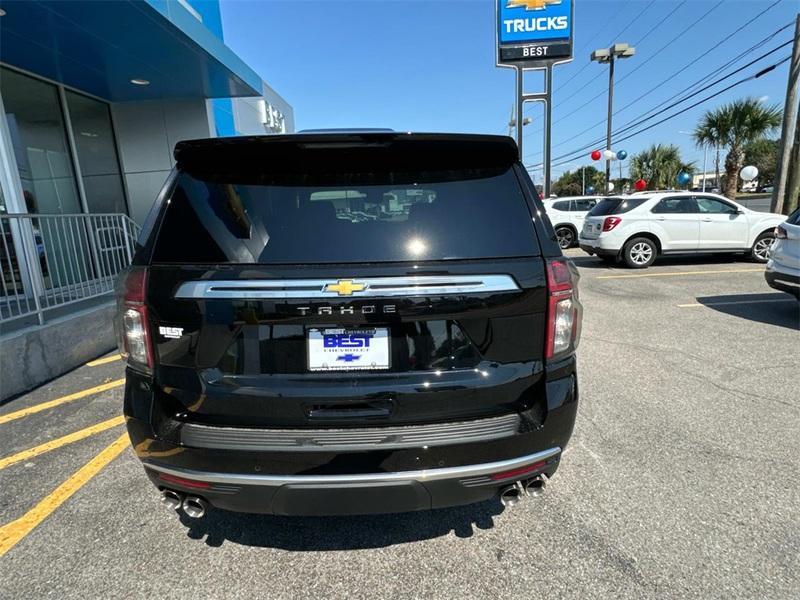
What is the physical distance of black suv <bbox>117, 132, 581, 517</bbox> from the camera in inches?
68.9

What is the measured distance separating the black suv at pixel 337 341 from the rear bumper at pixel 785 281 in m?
5.64

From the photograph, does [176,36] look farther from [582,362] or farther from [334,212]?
[582,362]

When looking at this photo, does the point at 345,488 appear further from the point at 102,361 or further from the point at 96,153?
the point at 96,153

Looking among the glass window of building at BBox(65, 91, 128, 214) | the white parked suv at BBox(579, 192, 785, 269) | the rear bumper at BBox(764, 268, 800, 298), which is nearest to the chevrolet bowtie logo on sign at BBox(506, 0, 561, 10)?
the white parked suv at BBox(579, 192, 785, 269)

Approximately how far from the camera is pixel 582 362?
15.5 feet

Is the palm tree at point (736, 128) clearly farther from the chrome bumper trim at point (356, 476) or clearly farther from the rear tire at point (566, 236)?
the chrome bumper trim at point (356, 476)

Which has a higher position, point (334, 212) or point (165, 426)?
point (334, 212)

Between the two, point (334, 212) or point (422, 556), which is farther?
point (422, 556)

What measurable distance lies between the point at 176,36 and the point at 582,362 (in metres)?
7.29

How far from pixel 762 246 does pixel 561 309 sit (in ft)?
37.7

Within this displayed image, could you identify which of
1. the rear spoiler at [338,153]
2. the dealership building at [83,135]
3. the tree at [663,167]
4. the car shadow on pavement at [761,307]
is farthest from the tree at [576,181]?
the rear spoiler at [338,153]

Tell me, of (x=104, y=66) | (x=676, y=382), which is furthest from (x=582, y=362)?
(x=104, y=66)

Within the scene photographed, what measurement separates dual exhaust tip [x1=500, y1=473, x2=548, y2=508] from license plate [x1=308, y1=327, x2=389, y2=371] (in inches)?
30.2

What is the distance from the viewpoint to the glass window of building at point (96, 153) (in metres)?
9.41
